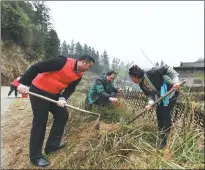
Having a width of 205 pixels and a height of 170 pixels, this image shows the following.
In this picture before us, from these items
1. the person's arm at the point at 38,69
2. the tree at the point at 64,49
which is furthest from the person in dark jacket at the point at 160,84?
the tree at the point at 64,49

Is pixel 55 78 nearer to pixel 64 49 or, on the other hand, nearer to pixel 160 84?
Result: pixel 160 84

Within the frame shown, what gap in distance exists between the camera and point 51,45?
34594mm

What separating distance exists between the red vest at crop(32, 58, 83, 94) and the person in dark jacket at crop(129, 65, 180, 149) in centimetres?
85

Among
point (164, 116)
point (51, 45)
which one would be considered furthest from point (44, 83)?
point (51, 45)

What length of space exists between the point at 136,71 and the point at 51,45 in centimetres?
3111

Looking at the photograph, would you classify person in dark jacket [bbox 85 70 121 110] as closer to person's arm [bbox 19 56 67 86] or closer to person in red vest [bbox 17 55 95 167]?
person in red vest [bbox 17 55 95 167]

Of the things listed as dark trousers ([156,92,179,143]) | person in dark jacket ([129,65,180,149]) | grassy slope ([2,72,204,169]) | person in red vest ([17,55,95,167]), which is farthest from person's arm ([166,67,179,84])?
person in red vest ([17,55,95,167])

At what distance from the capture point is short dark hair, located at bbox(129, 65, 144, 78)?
14.3 ft

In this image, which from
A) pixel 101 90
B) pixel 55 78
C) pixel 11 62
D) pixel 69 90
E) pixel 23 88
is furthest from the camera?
pixel 11 62

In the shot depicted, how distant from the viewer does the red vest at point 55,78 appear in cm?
442

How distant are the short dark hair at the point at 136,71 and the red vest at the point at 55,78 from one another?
82cm

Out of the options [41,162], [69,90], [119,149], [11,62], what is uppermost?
[69,90]

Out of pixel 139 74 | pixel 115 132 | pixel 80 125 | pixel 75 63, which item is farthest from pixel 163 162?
pixel 80 125

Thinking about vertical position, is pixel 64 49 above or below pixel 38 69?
below
